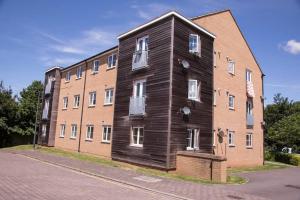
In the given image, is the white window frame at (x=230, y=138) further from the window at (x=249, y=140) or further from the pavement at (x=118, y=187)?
the pavement at (x=118, y=187)

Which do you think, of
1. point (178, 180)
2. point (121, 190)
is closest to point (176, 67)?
point (178, 180)

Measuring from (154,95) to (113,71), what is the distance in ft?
22.8

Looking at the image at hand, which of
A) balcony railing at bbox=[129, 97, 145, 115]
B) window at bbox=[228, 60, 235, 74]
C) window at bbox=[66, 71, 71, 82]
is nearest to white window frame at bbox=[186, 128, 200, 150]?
balcony railing at bbox=[129, 97, 145, 115]

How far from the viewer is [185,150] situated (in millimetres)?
18828

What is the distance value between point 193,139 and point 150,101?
3.87 m

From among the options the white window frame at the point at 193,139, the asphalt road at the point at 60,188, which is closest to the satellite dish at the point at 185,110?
the white window frame at the point at 193,139

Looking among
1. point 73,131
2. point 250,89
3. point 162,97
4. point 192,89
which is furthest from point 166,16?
point 73,131

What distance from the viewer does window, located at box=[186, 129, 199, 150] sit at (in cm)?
1965

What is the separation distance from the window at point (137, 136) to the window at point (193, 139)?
3.10 meters

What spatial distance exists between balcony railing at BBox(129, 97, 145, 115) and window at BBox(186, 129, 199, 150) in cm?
343

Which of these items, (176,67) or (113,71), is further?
(113,71)

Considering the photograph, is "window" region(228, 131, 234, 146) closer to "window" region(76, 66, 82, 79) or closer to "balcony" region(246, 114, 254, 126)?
"balcony" region(246, 114, 254, 126)

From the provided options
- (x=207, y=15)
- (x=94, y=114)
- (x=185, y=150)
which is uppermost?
(x=207, y=15)

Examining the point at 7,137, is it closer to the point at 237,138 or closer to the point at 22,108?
the point at 22,108
